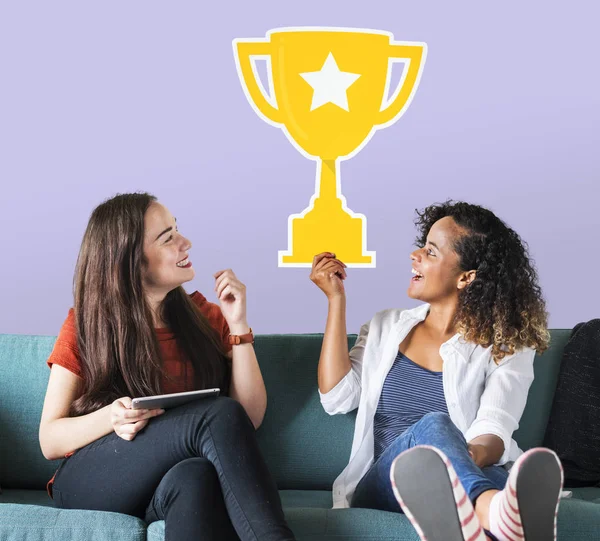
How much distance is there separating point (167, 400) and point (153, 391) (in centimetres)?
19

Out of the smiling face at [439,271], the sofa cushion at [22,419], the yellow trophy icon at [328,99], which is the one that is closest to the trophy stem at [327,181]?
the yellow trophy icon at [328,99]

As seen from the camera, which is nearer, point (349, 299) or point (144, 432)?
point (144, 432)

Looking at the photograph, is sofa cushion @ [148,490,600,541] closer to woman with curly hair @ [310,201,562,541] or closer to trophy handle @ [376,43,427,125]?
woman with curly hair @ [310,201,562,541]

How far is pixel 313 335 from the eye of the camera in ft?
7.45

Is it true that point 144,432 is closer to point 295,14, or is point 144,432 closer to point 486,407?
point 486,407

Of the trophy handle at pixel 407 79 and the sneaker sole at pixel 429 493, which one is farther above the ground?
the trophy handle at pixel 407 79

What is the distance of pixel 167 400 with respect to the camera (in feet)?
5.48

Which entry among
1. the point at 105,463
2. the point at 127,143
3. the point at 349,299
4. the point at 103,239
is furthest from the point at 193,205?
the point at 105,463

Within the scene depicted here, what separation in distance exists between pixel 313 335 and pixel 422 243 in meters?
0.37

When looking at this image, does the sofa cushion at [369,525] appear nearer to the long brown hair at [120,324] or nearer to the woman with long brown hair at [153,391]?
the woman with long brown hair at [153,391]

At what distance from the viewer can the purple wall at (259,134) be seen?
2785 millimetres

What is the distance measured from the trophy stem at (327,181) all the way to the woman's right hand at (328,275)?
0.49 metres

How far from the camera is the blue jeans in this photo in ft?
5.08

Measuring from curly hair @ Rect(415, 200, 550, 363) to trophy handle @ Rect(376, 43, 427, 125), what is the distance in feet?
2.07
